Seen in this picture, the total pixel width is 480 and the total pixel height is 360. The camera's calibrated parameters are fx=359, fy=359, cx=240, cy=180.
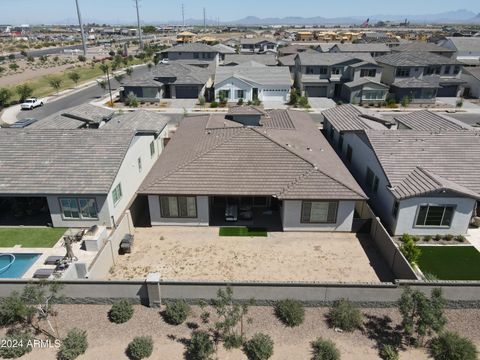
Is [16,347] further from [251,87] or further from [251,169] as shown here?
[251,87]

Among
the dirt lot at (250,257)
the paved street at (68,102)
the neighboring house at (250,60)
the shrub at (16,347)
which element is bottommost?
the dirt lot at (250,257)

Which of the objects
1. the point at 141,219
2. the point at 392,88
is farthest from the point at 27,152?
the point at 392,88

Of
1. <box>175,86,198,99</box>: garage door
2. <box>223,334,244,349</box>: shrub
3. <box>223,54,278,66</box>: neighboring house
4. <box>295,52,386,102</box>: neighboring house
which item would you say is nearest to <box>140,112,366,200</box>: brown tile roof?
<box>223,334,244,349</box>: shrub

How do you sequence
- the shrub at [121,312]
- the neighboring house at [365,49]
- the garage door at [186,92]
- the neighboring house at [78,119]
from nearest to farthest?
1. the shrub at [121,312]
2. the neighboring house at [78,119]
3. the garage door at [186,92]
4. the neighboring house at [365,49]

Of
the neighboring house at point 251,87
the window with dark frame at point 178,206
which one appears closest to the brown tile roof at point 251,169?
the window with dark frame at point 178,206

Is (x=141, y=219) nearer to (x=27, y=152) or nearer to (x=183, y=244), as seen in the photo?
(x=183, y=244)

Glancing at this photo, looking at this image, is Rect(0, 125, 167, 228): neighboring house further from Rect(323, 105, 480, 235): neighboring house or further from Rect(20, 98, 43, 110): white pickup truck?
Rect(20, 98, 43, 110): white pickup truck

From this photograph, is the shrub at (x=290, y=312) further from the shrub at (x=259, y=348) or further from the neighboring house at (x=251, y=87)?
the neighboring house at (x=251, y=87)
